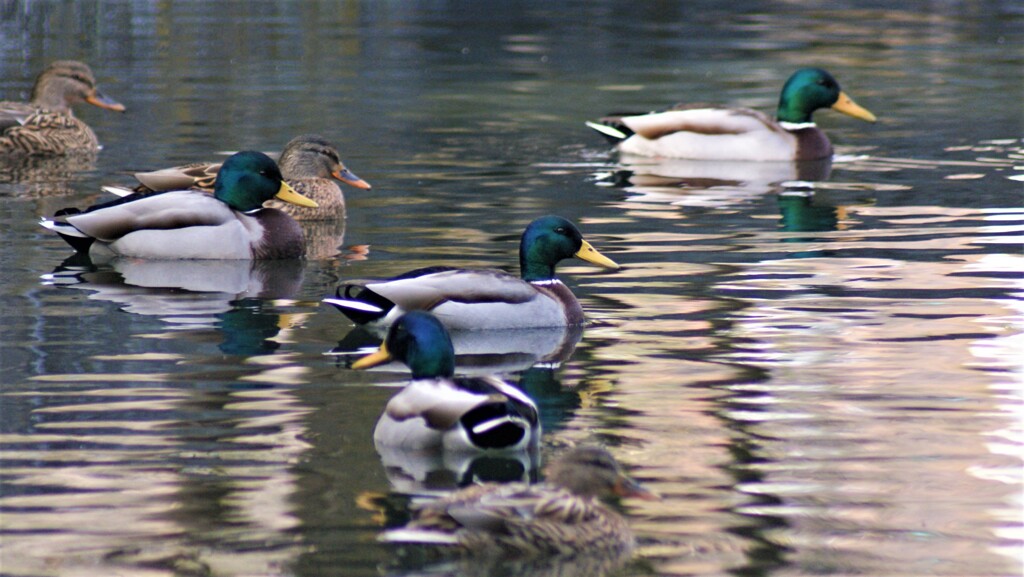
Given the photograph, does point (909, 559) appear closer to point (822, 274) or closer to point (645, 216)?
point (822, 274)

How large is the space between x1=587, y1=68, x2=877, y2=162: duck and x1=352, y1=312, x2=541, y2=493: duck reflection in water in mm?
10556

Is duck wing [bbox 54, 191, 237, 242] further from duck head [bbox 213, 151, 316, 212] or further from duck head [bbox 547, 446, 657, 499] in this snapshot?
duck head [bbox 547, 446, 657, 499]

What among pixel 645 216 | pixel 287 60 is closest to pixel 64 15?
pixel 287 60

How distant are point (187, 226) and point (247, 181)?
503 millimetres

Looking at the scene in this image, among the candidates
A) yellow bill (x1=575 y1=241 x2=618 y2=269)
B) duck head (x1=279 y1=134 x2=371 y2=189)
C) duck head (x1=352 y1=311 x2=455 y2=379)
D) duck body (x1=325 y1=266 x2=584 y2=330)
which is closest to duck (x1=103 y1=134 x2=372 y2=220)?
duck head (x1=279 y1=134 x2=371 y2=189)

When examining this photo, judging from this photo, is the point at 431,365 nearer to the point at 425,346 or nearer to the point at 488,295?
the point at 425,346

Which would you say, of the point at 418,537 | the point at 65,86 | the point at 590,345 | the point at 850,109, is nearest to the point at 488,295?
the point at 590,345

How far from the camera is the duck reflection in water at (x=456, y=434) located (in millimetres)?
7176

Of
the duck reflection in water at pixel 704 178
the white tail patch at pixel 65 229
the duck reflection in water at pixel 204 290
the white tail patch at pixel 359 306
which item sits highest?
the white tail patch at pixel 359 306

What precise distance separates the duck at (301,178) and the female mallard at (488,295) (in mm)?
3570

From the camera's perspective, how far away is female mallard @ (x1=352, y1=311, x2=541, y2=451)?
719 centimetres

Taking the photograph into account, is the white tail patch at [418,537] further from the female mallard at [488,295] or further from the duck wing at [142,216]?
the duck wing at [142,216]

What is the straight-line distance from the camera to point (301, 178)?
14242 millimetres

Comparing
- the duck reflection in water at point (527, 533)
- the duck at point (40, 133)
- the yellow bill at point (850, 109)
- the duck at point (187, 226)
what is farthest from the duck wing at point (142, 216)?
the yellow bill at point (850, 109)
